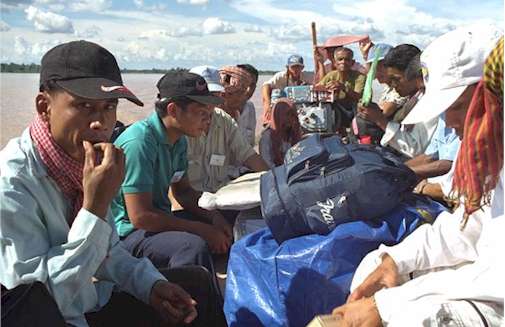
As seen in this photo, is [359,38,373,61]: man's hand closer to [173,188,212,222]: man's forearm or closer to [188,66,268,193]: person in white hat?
[188,66,268,193]: person in white hat

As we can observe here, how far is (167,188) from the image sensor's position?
290cm

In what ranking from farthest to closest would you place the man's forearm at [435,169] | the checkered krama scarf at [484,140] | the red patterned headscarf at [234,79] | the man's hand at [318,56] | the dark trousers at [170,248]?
1. the man's hand at [318,56]
2. the red patterned headscarf at [234,79]
3. the man's forearm at [435,169]
4. the dark trousers at [170,248]
5. the checkered krama scarf at [484,140]

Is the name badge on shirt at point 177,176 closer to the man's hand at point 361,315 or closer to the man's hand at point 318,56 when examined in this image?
the man's hand at point 361,315

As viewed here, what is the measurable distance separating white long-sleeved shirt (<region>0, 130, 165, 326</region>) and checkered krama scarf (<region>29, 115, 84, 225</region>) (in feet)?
Answer: 0.06

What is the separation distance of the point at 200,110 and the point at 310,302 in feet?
3.99

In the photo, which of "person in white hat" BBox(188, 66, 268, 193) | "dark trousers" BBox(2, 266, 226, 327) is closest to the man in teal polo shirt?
"dark trousers" BBox(2, 266, 226, 327)

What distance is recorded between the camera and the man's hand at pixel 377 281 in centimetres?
186

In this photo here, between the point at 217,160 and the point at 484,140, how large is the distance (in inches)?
94.7

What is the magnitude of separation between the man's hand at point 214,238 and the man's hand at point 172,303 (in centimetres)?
97

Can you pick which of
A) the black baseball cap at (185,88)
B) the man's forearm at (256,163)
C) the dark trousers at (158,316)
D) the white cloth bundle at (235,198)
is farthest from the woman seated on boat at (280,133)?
the dark trousers at (158,316)

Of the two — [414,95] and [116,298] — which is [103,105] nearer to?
[116,298]

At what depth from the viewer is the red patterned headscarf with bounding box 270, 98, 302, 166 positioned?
165 inches

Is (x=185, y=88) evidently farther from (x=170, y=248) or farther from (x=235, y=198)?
(x=170, y=248)

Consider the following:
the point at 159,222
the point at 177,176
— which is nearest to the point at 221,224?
the point at 177,176
